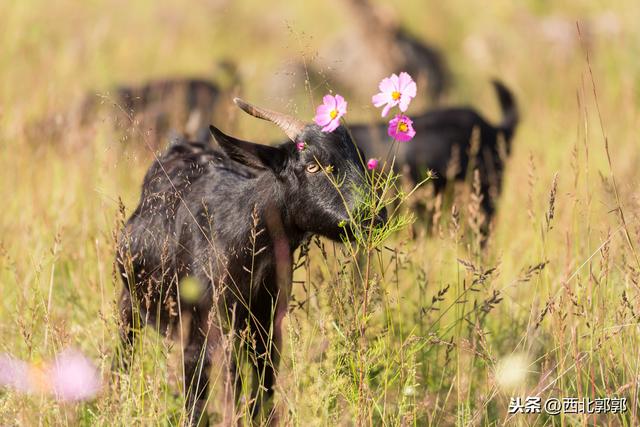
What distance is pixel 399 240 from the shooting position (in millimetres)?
4273

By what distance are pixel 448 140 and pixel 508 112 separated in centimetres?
54

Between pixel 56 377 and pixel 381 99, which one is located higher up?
pixel 381 99

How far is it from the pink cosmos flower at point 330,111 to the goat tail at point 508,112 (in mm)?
4350

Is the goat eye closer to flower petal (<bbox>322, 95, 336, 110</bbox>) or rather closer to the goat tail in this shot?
flower petal (<bbox>322, 95, 336, 110</bbox>)

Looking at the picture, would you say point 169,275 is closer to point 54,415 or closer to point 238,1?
point 54,415

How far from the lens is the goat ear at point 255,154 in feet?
11.4

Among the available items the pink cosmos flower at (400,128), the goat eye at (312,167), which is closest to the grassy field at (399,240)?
the pink cosmos flower at (400,128)

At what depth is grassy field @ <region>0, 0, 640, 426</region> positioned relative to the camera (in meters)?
3.16

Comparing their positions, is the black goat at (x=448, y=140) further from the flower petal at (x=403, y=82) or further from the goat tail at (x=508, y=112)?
the flower petal at (x=403, y=82)

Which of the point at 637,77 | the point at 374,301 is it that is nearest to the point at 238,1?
the point at 637,77

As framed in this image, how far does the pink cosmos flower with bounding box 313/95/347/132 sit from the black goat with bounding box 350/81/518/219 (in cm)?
385

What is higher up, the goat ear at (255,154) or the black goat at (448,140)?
the black goat at (448,140)

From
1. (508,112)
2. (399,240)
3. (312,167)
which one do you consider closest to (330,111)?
(312,167)

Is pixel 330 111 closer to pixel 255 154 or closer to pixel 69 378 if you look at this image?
pixel 255 154
